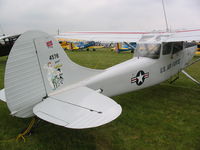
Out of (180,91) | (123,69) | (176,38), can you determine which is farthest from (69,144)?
(180,91)

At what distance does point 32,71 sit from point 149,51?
3469 millimetres

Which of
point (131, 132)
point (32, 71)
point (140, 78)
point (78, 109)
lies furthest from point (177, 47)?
point (32, 71)

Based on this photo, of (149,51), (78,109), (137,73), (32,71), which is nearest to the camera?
(78,109)

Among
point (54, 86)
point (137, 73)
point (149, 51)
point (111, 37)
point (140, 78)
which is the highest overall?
point (111, 37)

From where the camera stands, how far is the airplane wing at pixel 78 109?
1991 mm

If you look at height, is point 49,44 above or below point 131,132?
above

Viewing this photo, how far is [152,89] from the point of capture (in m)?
6.27

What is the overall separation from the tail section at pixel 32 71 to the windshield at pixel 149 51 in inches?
109

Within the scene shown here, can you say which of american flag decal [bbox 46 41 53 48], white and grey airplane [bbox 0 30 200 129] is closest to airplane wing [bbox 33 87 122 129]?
white and grey airplane [bbox 0 30 200 129]

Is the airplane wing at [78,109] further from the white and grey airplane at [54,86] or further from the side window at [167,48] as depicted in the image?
the side window at [167,48]

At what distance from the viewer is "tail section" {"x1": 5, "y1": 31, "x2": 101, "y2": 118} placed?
247 centimetres

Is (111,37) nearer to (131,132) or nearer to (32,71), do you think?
(131,132)

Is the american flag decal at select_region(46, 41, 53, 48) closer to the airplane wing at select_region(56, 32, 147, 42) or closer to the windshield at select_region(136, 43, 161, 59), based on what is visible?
the windshield at select_region(136, 43, 161, 59)

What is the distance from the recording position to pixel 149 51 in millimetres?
4977
